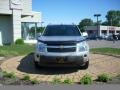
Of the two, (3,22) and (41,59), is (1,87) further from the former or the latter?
(3,22)

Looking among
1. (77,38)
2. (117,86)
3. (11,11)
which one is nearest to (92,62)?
(77,38)

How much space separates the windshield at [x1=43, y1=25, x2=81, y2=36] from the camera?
13.1 meters

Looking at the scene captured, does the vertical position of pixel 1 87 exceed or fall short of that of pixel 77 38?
it falls short

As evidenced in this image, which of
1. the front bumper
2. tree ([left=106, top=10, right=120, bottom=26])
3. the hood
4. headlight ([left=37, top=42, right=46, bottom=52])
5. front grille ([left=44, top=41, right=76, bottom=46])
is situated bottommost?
the front bumper

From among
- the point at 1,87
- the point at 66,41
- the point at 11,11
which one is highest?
the point at 11,11

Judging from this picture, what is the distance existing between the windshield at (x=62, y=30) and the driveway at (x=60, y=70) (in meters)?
1.42

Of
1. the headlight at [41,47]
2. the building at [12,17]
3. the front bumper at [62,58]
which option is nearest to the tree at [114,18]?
the building at [12,17]

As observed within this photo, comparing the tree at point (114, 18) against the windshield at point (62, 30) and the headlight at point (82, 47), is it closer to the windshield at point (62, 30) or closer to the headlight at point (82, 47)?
the windshield at point (62, 30)

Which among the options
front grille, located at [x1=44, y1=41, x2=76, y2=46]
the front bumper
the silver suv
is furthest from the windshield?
the front bumper

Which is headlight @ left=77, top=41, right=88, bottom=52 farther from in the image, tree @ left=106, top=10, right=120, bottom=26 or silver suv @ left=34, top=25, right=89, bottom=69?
tree @ left=106, top=10, right=120, bottom=26

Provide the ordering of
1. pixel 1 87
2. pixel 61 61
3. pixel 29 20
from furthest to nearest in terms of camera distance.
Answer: pixel 29 20, pixel 61 61, pixel 1 87

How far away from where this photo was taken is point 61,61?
11281 millimetres

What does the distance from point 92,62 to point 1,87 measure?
5613 millimetres

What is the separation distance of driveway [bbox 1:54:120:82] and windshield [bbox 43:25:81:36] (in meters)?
1.42
